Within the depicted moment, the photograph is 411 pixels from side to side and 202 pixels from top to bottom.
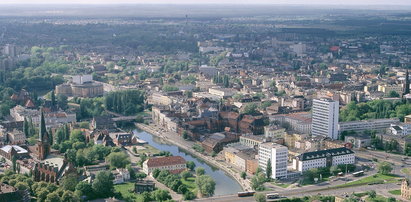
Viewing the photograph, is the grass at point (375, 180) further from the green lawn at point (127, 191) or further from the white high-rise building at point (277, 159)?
the green lawn at point (127, 191)

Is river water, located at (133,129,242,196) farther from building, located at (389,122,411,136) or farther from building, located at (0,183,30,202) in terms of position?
building, located at (389,122,411,136)

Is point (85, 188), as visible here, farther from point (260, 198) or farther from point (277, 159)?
point (277, 159)

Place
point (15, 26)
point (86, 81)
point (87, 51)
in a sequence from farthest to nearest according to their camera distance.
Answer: point (15, 26) < point (87, 51) < point (86, 81)

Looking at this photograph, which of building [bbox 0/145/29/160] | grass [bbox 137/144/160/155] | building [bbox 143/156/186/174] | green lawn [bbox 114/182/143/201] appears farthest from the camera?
grass [bbox 137/144/160/155]

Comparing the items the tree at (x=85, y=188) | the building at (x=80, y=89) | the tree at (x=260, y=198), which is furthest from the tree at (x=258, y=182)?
the building at (x=80, y=89)

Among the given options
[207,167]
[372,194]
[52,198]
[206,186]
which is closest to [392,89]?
[207,167]

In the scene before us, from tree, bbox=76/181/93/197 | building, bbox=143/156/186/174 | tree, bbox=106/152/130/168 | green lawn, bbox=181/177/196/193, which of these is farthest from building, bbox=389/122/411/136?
tree, bbox=76/181/93/197

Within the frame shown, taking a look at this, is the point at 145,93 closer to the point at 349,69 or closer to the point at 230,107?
the point at 230,107

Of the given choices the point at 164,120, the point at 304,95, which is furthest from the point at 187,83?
the point at 164,120
